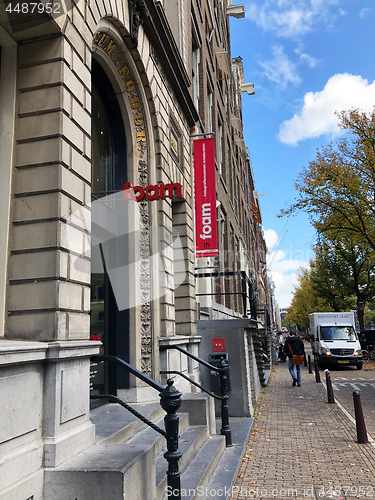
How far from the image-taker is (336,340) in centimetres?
2253

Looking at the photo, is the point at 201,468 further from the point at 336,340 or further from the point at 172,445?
the point at 336,340

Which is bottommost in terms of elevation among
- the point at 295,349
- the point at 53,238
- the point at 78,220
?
the point at 295,349

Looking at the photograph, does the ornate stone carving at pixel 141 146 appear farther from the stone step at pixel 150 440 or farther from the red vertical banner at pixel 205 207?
the red vertical banner at pixel 205 207

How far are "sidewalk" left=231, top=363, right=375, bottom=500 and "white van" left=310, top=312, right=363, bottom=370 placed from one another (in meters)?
10.5

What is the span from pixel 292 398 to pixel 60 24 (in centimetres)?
1181

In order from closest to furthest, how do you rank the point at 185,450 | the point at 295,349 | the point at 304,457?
the point at 185,450
the point at 304,457
the point at 295,349

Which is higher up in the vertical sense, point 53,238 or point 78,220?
point 78,220

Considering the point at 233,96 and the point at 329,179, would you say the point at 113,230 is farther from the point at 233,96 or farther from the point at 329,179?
the point at 233,96

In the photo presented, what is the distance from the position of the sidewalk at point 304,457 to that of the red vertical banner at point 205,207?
4.65m

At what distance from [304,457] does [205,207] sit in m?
7.00

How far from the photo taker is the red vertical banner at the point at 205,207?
11898 mm

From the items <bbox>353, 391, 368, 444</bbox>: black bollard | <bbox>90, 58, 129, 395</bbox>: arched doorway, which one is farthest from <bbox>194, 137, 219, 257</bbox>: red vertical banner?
<bbox>353, 391, 368, 444</bbox>: black bollard

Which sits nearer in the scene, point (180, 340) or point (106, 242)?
point (106, 242)

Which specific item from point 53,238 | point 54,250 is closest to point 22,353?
point 54,250
